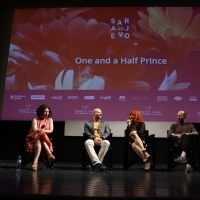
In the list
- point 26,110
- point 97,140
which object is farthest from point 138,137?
point 26,110

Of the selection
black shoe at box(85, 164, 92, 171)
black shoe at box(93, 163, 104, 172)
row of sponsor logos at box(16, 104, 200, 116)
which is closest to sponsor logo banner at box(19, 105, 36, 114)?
row of sponsor logos at box(16, 104, 200, 116)

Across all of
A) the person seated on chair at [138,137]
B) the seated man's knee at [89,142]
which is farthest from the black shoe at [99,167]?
the person seated on chair at [138,137]

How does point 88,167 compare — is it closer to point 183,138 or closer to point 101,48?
point 183,138

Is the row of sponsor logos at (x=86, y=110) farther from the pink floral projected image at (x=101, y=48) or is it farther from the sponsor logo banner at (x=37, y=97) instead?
the pink floral projected image at (x=101, y=48)

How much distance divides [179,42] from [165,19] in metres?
0.53

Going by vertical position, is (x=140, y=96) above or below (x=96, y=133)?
above

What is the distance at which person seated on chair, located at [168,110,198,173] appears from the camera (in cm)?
374

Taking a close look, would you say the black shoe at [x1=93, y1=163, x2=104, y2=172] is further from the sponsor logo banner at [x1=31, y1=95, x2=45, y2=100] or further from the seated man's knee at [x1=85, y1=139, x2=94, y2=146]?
the sponsor logo banner at [x1=31, y1=95, x2=45, y2=100]

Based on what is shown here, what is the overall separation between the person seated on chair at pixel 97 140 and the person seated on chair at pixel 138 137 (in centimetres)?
36

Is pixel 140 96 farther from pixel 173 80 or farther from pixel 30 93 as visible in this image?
pixel 30 93

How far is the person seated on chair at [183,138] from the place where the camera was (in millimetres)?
3738

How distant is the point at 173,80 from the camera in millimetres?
4969

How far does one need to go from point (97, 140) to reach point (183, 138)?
121 centimetres

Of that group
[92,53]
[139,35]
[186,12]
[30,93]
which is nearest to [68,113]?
[30,93]
